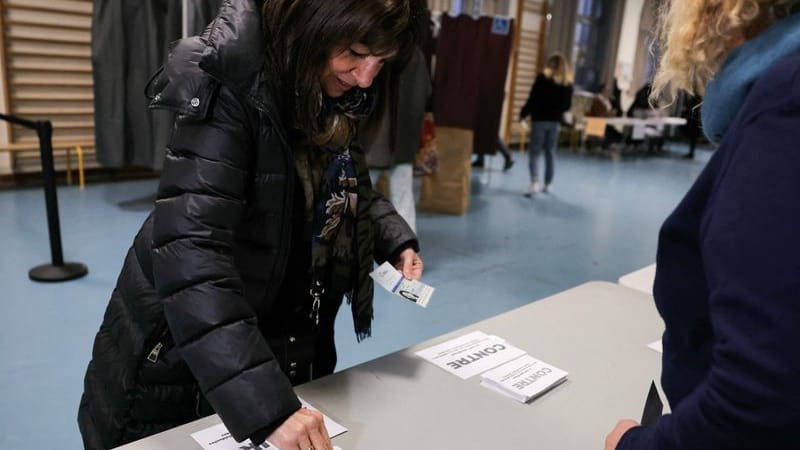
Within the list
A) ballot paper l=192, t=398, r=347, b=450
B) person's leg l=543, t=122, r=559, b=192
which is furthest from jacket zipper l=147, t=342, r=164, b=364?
person's leg l=543, t=122, r=559, b=192

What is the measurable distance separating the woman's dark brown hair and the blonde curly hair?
411mm

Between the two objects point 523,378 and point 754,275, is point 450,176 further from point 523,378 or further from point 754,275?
point 754,275

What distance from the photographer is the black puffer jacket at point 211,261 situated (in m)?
0.87

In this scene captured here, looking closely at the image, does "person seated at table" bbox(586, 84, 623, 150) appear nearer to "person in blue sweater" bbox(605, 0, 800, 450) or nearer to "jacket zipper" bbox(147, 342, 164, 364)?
"jacket zipper" bbox(147, 342, 164, 364)

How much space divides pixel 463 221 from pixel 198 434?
13.4ft

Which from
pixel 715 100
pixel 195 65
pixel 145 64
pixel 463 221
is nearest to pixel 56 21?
pixel 145 64

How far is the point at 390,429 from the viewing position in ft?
3.37

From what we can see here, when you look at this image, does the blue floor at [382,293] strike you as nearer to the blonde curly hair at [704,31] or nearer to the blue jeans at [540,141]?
the blue jeans at [540,141]

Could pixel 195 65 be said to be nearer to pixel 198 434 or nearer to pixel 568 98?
pixel 198 434

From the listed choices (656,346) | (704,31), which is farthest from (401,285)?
(704,31)

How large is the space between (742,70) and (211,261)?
0.69m

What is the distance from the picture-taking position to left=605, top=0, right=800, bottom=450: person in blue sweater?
1.59ft

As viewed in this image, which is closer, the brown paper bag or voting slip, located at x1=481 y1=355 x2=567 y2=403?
voting slip, located at x1=481 y1=355 x2=567 y2=403

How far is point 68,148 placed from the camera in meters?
5.15
